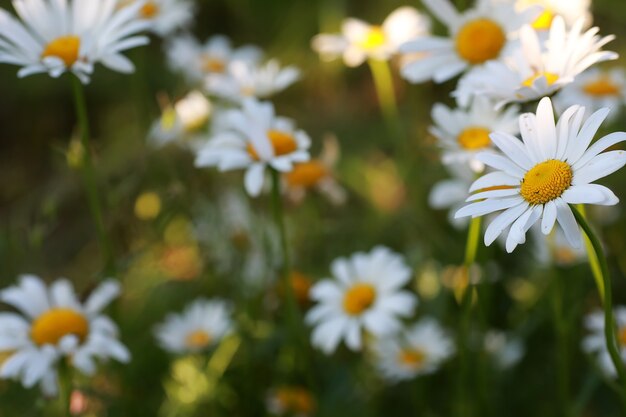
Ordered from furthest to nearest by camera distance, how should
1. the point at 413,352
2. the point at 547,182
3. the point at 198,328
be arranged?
the point at 198,328, the point at 413,352, the point at 547,182

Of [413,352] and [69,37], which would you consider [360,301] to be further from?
[69,37]

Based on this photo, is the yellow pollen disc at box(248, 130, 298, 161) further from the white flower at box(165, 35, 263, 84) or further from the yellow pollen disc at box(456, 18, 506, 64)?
the white flower at box(165, 35, 263, 84)

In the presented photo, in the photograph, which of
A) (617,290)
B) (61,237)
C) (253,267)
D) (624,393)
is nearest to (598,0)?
(617,290)

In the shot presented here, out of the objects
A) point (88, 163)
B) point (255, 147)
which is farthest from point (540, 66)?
point (88, 163)

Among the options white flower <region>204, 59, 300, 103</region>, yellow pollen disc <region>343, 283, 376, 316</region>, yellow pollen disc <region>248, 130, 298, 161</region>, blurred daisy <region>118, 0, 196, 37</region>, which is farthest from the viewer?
blurred daisy <region>118, 0, 196, 37</region>

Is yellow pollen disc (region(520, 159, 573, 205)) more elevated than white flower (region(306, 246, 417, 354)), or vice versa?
yellow pollen disc (region(520, 159, 573, 205))

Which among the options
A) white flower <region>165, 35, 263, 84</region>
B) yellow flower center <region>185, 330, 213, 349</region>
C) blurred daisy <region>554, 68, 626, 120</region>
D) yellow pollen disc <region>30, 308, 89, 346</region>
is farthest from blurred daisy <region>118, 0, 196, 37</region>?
blurred daisy <region>554, 68, 626, 120</region>

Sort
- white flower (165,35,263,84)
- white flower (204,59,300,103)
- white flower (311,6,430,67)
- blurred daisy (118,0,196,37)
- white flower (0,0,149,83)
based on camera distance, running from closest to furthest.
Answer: white flower (0,0,149,83)
white flower (204,59,300,103)
white flower (311,6,430,67)
blurred daisy (118,0,196,37)
white flower (165,35,263,84)

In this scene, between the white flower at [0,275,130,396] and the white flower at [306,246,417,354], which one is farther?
the white flower at [306,246,417,354]
